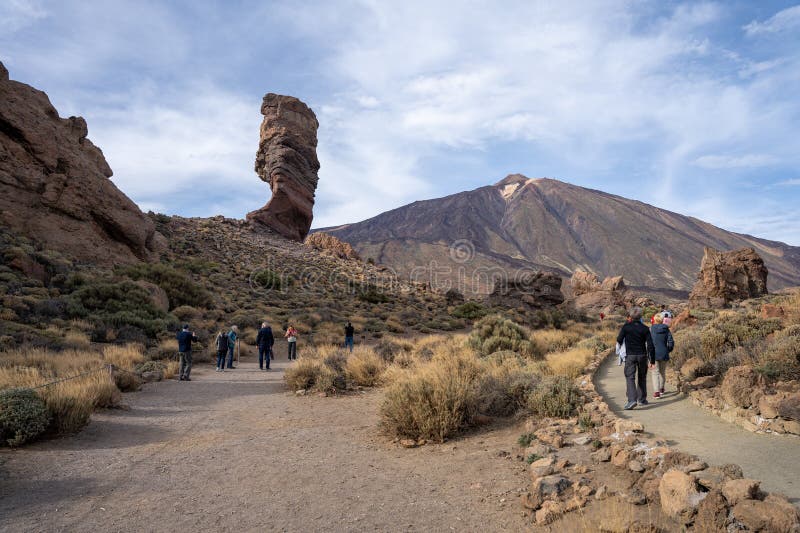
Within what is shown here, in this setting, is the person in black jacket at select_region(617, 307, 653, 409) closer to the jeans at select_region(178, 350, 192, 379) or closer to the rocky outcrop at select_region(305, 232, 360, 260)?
the jeans at select_region(178, 350, 192, 379)

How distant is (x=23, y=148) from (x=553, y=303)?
39656 mm

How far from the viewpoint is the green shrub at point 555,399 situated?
281 inches

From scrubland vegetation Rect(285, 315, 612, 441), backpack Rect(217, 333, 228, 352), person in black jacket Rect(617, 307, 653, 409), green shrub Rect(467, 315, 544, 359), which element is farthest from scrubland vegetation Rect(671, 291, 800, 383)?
backpack Rect(217, 333, 228, 352)

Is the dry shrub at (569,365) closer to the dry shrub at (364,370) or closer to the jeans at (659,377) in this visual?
the jeans at (659,377)

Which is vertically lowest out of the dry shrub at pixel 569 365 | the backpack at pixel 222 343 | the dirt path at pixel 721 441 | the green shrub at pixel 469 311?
the dirt path at pixel 721 441

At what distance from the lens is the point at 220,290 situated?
98.2 ft

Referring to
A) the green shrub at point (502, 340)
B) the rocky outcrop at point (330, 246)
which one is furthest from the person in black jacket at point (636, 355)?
the rocky outcrop at point (330, 246)

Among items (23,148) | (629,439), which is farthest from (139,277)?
(629,439)

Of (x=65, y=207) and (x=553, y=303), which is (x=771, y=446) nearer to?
(x=65, y=207)

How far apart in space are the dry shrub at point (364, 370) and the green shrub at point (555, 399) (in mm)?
4670

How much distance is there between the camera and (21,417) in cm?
614

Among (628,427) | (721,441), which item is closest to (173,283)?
(628,427)

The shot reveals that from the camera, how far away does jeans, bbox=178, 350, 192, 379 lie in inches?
490

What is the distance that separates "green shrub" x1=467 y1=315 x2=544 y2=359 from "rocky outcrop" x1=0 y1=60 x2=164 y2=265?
21.6m
